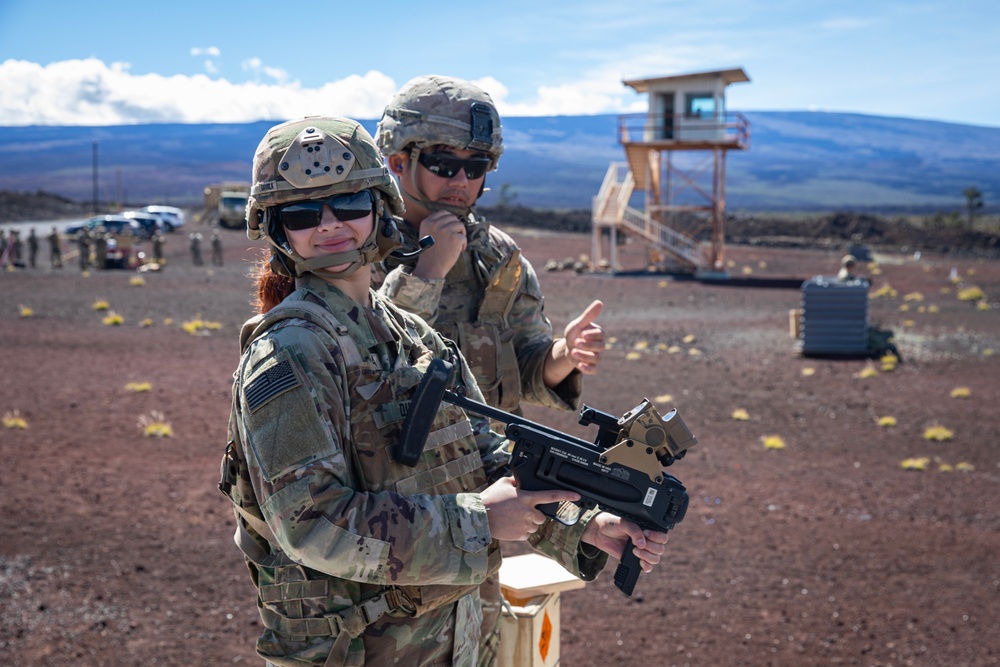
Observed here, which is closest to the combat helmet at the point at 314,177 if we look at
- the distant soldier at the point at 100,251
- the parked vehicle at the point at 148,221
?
the distant soldier at the point at 100,251

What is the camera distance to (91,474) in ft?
30.7

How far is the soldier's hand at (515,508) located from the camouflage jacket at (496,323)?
3.99 ft

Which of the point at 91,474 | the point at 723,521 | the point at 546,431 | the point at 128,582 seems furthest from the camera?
the point at 91,474

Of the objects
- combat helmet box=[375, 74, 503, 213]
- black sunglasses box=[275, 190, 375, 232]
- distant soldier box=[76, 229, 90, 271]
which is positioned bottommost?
distant soldier box=[76, 229, 90, 271]

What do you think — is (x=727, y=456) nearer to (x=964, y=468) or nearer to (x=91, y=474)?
(x=964, y=468)

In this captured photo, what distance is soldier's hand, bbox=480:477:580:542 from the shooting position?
2209 mm

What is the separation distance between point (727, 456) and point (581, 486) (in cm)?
870

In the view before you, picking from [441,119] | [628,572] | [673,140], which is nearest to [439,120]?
[441,119]

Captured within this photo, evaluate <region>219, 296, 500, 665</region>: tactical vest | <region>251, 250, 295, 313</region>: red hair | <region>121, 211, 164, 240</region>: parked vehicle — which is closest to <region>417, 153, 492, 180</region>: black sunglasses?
<region>251, 250, 295, 313</region>: red hair

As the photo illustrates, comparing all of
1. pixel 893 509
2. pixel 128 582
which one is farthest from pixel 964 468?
pixel 128 582

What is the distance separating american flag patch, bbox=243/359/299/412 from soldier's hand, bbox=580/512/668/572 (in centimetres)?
85

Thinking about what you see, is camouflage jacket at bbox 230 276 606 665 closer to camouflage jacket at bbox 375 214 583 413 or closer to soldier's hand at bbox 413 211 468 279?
soldier's hand at bbox 413 211 468 279

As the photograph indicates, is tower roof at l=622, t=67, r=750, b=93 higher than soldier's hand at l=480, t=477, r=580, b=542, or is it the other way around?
tower roof at l=622, t=67, r=750, b=93

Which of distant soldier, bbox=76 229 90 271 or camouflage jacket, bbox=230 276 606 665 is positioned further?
distant soldier, bbox=76 229 90 271
